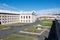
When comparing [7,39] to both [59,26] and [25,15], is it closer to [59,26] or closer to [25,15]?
[59,26]

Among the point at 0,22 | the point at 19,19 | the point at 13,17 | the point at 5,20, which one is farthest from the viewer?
the point at 19,19

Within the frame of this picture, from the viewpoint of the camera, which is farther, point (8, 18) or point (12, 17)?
point (12, 17)

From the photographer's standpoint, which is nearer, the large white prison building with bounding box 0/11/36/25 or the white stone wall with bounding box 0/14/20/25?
the white stone wall with bounding box 0/14/20/25

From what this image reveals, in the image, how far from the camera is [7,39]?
858 inches

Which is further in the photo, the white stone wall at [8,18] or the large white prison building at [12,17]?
the large white prison building at [12,17]

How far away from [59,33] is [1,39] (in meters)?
14.3

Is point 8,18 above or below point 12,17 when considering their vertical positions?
below

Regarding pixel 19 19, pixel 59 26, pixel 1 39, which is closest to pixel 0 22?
pixel 19 19

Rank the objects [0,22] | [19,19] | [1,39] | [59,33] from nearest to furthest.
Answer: [59,33] → [1,39] → [0,22] → [19,19]

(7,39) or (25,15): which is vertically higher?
(25,15)

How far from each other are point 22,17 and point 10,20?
45.2 ft

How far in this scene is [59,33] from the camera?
1091cm

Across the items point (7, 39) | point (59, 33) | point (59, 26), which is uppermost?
point (59, 26)

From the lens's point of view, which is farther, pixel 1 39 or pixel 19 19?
pixel 19 19
